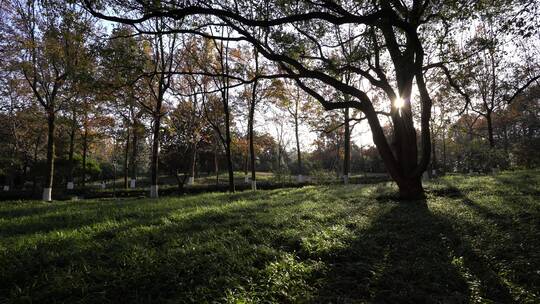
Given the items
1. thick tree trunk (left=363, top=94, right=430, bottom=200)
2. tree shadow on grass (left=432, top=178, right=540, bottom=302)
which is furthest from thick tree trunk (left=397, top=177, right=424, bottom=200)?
tree shadow on grass (left=432, top=178, right=540, bottom=302)

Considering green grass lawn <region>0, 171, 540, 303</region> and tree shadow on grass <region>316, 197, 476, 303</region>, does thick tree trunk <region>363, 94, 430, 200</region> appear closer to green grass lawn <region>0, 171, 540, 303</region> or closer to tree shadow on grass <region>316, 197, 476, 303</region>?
green grass lawn <region>0, 171, 540, 303</region>

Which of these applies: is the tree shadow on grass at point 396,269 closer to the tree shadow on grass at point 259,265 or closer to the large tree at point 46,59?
the tree shadow on grass at point 259,265

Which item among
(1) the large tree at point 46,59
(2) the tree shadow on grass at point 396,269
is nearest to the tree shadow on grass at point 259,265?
(2) the tree shadow on grass at point 396,269

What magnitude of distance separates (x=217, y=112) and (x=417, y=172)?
18.8m

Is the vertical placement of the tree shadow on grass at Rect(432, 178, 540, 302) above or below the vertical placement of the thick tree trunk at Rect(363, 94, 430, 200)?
below

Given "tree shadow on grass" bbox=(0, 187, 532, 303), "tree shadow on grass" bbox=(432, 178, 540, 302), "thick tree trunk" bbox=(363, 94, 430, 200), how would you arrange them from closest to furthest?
1. "tree shadow on grass" bbox=(0, 187, 532, 303)
2. "tree shadow on grass" bbox=(432, 178, 540, 302)
3. "thick tree trunk" bbox=(363, 94, 430, 200)

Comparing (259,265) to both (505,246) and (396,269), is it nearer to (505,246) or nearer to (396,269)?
(396,269)

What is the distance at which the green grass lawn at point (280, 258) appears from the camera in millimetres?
3316

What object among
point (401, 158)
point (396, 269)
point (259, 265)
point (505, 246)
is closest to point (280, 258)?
point (259, 265)

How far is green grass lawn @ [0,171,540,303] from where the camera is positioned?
332 cm

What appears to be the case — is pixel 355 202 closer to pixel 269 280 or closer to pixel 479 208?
pixel 479 208

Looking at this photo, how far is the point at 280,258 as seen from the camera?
14.0ft

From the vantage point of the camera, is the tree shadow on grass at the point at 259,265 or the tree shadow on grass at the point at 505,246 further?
the tree shadow on grass at the point at 505,246

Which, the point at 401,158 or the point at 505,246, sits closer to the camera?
the point at 505,246
